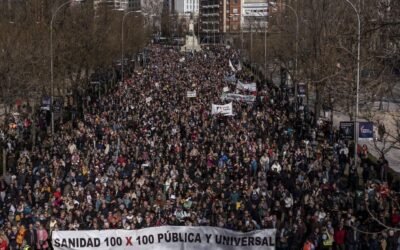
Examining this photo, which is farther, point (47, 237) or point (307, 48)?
point (307, 48)

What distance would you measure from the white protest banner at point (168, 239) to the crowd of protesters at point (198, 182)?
2.79ft

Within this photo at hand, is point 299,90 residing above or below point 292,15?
below

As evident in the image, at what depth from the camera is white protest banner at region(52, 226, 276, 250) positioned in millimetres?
18516

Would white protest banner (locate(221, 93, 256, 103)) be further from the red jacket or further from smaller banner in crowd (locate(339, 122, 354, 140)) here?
the red jacket

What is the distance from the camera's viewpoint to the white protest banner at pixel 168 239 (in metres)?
18.5

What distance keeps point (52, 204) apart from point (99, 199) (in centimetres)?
144

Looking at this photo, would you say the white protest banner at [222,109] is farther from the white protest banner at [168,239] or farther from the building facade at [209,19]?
the building facade at [209,19]

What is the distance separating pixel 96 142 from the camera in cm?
3198

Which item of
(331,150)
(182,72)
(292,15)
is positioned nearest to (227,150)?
(331,150)

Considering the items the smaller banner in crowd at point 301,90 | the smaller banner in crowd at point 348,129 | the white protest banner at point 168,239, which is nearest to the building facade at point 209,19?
the smaller banner in crowd at point 301,90

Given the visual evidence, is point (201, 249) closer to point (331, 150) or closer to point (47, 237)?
point (47, 237)

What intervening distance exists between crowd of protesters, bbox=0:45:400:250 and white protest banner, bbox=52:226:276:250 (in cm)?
85

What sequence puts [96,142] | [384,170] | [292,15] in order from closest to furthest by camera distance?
[384,170]
[96,142]
[292,15]

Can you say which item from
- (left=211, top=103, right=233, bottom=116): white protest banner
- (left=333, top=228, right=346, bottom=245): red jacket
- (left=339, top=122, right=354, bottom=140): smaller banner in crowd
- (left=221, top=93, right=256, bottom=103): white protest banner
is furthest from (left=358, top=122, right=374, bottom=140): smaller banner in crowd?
(left=221, top=93, right=256, bottom=103): white protest banner
